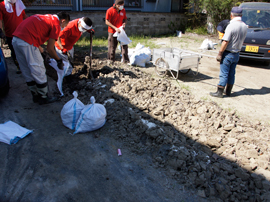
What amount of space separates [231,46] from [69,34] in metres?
3.58

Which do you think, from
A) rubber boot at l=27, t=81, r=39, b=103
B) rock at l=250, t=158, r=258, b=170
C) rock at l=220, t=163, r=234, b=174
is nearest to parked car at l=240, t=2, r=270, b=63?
rock at l=250, t=158, r=258, b=170

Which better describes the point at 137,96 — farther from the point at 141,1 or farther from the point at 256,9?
the point at 141,1

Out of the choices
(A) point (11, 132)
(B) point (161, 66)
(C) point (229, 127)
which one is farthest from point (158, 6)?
(A) point (11, 132)

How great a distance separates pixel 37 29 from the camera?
361cm

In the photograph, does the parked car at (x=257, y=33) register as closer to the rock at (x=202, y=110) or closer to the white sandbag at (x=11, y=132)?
the rock at (x=202, y=110)

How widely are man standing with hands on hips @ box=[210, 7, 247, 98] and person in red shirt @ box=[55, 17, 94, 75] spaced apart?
2.93m

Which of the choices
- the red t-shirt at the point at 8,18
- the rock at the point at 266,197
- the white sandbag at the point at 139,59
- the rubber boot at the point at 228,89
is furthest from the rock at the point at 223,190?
the red t-shirt at the point at 8,18

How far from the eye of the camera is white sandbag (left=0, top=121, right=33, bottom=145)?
3.02 meters

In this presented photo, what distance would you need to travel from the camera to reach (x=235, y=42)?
14.6ft

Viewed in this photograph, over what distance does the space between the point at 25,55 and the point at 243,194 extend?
3.86m

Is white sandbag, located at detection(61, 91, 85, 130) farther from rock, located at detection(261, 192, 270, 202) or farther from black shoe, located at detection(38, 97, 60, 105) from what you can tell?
rock, located at detection(261, 192, 270, 202)

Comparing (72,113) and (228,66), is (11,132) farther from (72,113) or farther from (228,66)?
(228,66)

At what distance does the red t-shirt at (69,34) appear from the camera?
4676mm

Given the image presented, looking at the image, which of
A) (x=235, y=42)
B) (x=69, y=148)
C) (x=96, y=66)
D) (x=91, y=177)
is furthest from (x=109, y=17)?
(x=91, y=177)
